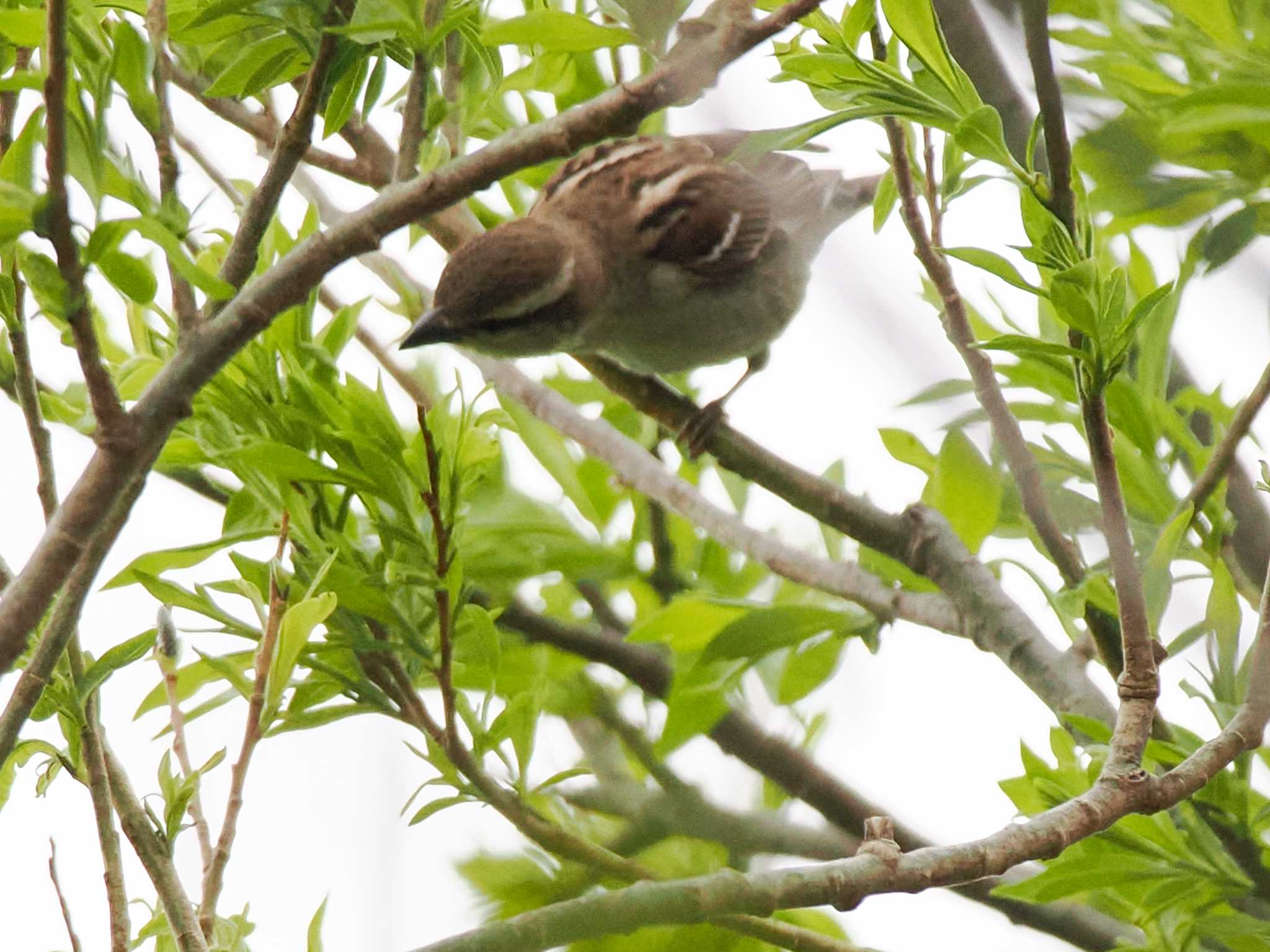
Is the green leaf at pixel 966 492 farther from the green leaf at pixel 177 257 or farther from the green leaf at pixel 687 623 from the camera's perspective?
the green leaf at pixel 177 257

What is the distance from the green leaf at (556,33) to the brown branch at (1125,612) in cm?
49

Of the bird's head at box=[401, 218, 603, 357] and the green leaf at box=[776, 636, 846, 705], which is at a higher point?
the bird's head at box=[401, 218, 603, 357]

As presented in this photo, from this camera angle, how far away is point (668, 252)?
8.86 ft

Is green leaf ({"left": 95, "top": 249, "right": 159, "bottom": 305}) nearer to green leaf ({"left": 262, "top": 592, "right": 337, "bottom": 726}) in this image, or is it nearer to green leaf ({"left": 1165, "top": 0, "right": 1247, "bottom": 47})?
green leaf ({"left": 262, "top": 592, "right": 337, "bottom": 726})

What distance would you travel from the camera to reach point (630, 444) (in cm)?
156

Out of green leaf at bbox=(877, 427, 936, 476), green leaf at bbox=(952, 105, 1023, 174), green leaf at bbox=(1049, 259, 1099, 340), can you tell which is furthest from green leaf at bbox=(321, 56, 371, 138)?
green leaf at bbox=(877, 427, 936, 476)

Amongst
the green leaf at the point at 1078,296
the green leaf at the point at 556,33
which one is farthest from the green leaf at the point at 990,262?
the green leaf at the point at 556,33

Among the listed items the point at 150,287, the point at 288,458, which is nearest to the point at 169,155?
the point at 150,287

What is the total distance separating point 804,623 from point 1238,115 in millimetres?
650

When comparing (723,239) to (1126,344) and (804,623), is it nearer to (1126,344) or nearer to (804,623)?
(804,623)

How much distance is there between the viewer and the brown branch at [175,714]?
125 cm

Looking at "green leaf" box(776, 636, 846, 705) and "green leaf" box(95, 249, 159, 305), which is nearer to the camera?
"green leaf" box(95, 249, 159, 305)

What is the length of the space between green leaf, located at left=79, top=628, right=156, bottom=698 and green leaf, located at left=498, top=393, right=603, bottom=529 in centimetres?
55

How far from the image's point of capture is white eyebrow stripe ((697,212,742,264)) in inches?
106
